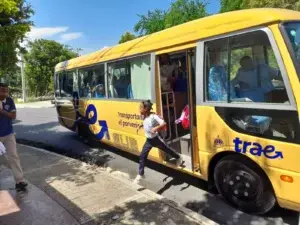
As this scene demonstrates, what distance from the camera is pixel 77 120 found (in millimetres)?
9586

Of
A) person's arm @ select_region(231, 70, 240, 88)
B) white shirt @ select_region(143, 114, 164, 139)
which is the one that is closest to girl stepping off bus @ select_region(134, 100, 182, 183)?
white shirt @ select_region(143, 114, 164, 139)

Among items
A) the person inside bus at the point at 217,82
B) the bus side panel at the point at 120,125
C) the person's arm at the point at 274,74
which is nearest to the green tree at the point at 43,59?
the bus side panel at the point at 120,125

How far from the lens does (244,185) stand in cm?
432

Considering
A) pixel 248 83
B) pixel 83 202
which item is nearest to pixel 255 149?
pixel 248 83

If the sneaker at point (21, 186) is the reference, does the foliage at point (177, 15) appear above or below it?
above

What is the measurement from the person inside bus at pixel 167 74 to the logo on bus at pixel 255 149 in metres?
2.08

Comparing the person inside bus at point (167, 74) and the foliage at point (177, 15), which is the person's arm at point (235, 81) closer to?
the person inside bus at point (167, 74)

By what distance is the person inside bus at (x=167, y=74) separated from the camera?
577 centimetres

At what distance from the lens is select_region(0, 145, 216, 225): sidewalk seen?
421 centimetres

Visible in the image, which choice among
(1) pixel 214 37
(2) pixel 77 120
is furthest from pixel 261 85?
(2) pixel 77 120

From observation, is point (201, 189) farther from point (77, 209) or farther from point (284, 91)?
point (284, 91)

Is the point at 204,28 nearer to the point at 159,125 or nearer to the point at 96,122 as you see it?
the point at 159,125

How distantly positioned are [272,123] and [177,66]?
8.74 feet

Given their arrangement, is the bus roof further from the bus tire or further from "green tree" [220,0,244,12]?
"green tree" [220,0,244,12]
